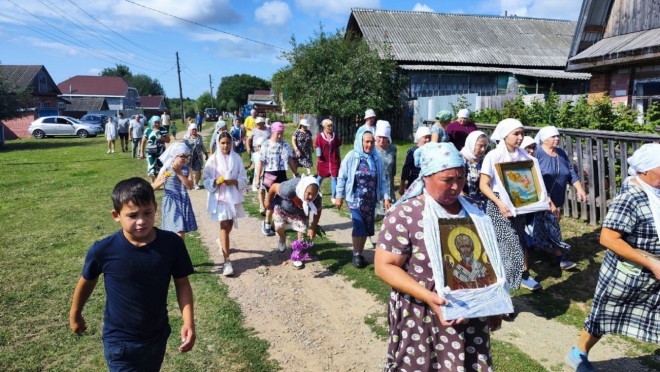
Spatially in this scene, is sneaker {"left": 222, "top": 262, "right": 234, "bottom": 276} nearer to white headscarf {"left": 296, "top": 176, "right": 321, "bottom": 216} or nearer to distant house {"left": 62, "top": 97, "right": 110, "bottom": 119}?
white headscarf {"left": 296, "top": 176, "right": 321, "bottom": 216}

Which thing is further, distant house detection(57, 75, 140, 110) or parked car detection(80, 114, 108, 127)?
distant house detection(57, 75, 140, 110)

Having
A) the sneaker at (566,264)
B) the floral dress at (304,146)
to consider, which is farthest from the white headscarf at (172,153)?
the sneaker at (566,264)

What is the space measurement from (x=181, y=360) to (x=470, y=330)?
2.49m

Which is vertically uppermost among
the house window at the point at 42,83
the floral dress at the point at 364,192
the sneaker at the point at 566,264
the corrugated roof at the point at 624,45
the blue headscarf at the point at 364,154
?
the house window at the point at 42,83

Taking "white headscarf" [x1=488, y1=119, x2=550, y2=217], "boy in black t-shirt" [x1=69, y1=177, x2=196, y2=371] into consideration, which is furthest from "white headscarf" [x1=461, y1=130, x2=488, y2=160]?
"boy in black t-shirt" [x1=69, y1=177, x2=196, y2=371]

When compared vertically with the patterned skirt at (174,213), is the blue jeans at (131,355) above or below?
below

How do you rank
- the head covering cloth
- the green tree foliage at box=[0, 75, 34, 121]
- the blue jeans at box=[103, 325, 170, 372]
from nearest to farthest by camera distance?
the head covering cloth, the blue jeans at box=[103, 325, 170, 372], the green tree foliage at box=[0, 75, 34, 121]

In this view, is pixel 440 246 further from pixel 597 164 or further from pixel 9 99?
pixel 9 99

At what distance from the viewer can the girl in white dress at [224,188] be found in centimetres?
566

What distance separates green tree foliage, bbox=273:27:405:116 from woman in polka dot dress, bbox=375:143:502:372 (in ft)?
55.4

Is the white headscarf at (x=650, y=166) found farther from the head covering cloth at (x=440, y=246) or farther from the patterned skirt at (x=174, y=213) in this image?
the patterned skirt at (x=174, y=213)

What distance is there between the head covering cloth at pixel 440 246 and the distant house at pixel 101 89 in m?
69.5

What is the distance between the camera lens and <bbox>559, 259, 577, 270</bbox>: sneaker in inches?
218

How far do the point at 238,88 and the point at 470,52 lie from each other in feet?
257
